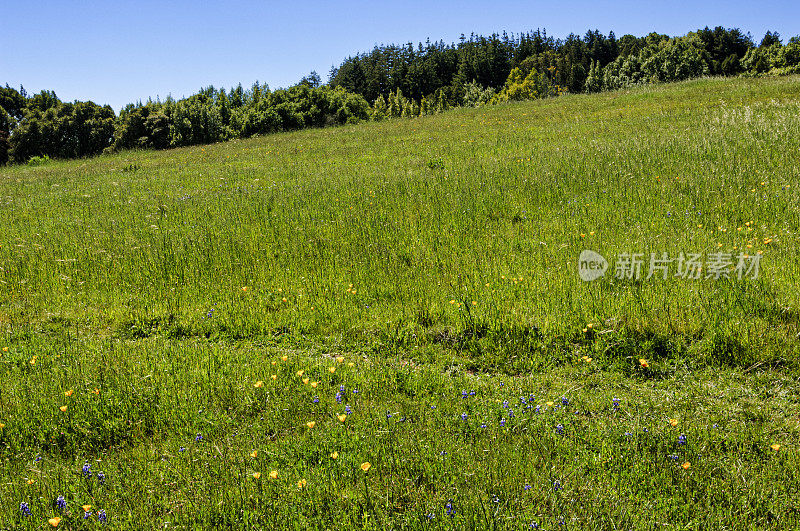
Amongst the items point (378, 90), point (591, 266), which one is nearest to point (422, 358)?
point (591, 266)

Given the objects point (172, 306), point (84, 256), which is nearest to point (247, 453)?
point (172, 306)

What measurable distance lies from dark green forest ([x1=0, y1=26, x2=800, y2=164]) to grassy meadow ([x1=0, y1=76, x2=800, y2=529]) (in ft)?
82.5

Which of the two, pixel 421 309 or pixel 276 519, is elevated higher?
pixel 421 309

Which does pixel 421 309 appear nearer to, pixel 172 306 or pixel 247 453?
pixel 247 453

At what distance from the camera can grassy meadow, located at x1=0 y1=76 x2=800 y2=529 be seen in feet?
10.3

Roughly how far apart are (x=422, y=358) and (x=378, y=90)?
133500 mm

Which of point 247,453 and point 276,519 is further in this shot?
point 247,453

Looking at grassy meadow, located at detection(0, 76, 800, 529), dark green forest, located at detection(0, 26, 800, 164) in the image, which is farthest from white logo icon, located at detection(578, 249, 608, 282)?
dark green forest, located at detection(0, 26, 800, 164)

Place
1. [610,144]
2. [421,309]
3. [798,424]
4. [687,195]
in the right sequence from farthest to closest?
[610,144] < [687,195] < [421,309] < [798,424]

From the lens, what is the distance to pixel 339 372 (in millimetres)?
4648

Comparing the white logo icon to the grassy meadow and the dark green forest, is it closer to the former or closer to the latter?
Result: the grassy meadow

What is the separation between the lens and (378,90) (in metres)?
130

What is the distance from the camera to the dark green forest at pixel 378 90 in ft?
108

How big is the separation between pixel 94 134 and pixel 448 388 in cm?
3825
